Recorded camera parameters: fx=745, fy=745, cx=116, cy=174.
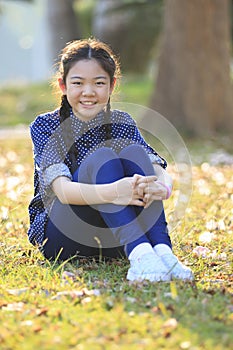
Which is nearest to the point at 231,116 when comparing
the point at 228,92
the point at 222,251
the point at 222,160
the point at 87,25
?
the point at 228,92

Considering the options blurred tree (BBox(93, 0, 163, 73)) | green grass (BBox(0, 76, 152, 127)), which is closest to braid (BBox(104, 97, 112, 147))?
green grass (BBox(0, 76, 152, 127))

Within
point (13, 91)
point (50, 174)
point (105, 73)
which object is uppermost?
point (105, 73)

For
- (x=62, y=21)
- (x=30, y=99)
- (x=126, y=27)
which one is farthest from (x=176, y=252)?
(x=126, y=27)

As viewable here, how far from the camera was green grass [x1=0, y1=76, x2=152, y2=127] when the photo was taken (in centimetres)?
1412

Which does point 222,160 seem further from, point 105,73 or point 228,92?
point 105,73

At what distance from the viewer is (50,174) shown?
3697mm

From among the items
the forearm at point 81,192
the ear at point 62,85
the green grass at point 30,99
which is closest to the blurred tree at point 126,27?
the green grass at point 30,99

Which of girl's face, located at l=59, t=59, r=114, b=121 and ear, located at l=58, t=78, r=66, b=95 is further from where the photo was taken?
ear, located at l=58, t=78, r=66, b=95

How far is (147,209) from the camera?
11.8ft

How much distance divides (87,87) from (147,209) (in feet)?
2.38

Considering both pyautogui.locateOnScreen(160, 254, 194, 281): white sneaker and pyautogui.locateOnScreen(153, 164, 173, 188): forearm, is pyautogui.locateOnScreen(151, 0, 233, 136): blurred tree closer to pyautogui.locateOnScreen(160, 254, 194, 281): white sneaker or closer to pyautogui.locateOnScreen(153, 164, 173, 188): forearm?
pyautogui.locateOnScreen(153, 164, 173, 188): forearm

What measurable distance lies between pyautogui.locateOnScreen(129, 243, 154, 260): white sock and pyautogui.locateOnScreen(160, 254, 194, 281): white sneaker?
0.08m

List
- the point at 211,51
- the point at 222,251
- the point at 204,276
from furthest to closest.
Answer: the point at 211,51
the point at 222,251
the point at 204,276

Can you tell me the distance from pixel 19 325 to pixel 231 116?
26.8ft
